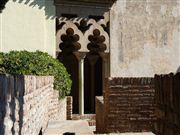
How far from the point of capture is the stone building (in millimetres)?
15273

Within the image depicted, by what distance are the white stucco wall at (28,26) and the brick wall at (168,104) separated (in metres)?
10.7

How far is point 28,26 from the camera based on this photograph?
1510cm

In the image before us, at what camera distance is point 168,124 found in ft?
11.4

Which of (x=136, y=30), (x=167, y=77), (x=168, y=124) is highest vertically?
(x=136, y=30)

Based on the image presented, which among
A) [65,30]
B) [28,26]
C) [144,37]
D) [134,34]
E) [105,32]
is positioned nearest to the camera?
[28,26]

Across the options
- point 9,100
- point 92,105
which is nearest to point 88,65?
point 92,105

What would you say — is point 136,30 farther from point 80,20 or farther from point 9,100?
point 9,100

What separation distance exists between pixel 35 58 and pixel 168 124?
9048mm

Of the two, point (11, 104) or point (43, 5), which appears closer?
A: point (11, 104)

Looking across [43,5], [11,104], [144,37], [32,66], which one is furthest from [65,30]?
[11,104]

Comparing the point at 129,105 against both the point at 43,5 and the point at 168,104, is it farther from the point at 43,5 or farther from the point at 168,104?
the point at 43,5

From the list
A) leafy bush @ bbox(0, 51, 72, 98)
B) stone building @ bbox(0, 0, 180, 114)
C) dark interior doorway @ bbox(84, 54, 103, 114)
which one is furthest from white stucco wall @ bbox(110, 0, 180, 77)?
leafy bush @ bbox(0, 51, 72, 98)

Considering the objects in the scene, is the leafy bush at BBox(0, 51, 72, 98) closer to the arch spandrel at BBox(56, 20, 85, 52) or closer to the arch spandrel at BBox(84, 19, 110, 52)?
the arch spandrel at BBox(56, 20, 85, 52)

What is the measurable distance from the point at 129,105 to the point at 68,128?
5.86 feet
